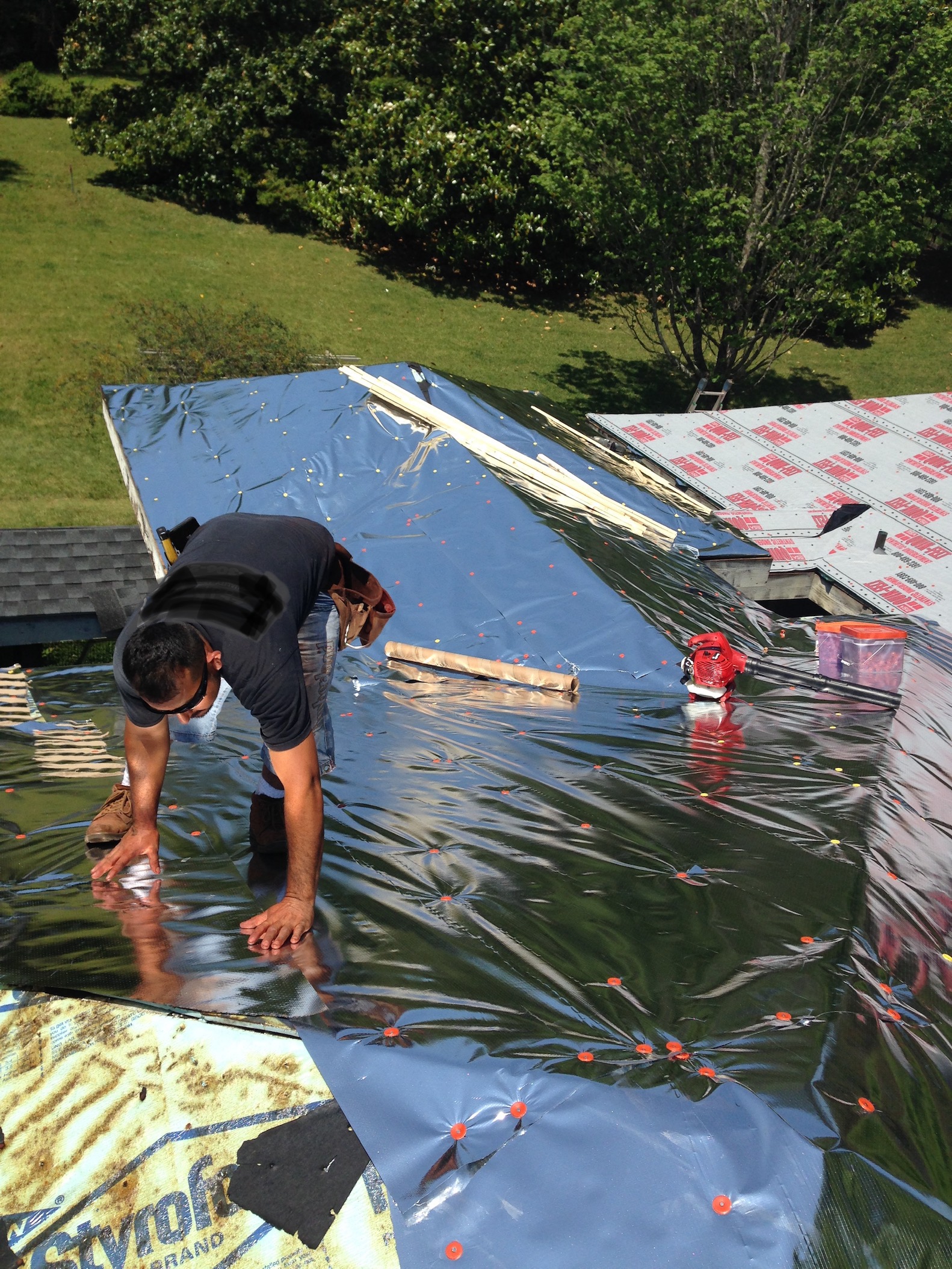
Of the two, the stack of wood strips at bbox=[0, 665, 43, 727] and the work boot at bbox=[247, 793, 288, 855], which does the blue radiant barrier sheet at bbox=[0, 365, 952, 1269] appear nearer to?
the work boot at bbox=[247, 793, 288, 855]

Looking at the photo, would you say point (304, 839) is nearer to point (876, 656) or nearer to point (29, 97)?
point (876, 656)

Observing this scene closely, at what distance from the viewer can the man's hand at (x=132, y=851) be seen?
2.74 metres

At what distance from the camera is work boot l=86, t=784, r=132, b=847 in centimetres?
287

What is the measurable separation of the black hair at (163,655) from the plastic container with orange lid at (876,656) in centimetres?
402

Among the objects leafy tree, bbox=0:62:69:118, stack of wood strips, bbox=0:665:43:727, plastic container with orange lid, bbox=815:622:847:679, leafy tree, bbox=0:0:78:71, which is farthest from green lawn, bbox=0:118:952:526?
plastic container with orange lid, bbox=815:622:847:679

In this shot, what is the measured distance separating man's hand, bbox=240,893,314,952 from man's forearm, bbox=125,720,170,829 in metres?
0.48

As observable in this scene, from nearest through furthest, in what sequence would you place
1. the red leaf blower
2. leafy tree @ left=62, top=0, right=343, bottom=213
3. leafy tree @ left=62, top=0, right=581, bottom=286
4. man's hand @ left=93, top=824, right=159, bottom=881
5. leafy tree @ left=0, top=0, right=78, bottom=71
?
man's hand @ left=93, top=824, right=159, bottom=881
the red leaf blower
leafy tree @ left=62, top=0, right=581, bottom=286
leafy tree @ left=62, top=0, right=343, bottom=213
leafy tree @ left=0, top=0, right=78, bottom=71

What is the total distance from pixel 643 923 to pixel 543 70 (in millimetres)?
17429

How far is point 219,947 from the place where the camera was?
7.91ft

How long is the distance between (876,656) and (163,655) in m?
4.20

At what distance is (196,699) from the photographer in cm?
230

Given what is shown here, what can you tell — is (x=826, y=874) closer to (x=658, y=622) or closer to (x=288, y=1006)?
(x=288, y=1006)

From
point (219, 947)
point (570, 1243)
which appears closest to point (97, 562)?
point (219, 947)

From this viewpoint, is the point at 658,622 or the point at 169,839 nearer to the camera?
the point at 169,839
